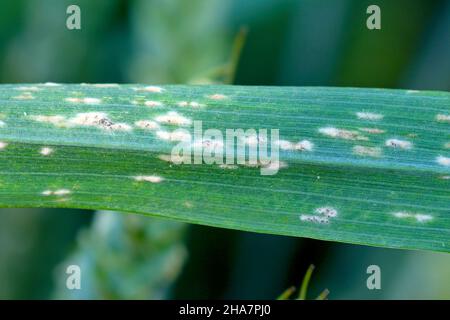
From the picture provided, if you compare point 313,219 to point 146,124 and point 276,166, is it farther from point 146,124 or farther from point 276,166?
point 146,124

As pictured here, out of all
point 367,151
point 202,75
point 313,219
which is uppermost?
point 202,75

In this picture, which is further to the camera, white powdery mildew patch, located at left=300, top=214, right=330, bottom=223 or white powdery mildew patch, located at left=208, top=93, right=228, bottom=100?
white powdery mildew patch, located at left=208, top=93, right=228, bottom=100

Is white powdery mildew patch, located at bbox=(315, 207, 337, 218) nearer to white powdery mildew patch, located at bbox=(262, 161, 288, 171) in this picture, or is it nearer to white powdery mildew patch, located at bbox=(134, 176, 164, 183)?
white powdery mildew patch, located at bbox=(262, 161, 288, 171)

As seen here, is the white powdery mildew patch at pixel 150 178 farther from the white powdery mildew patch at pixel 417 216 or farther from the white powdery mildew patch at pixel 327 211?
the white powdery mildew patch at pixel 417 216
